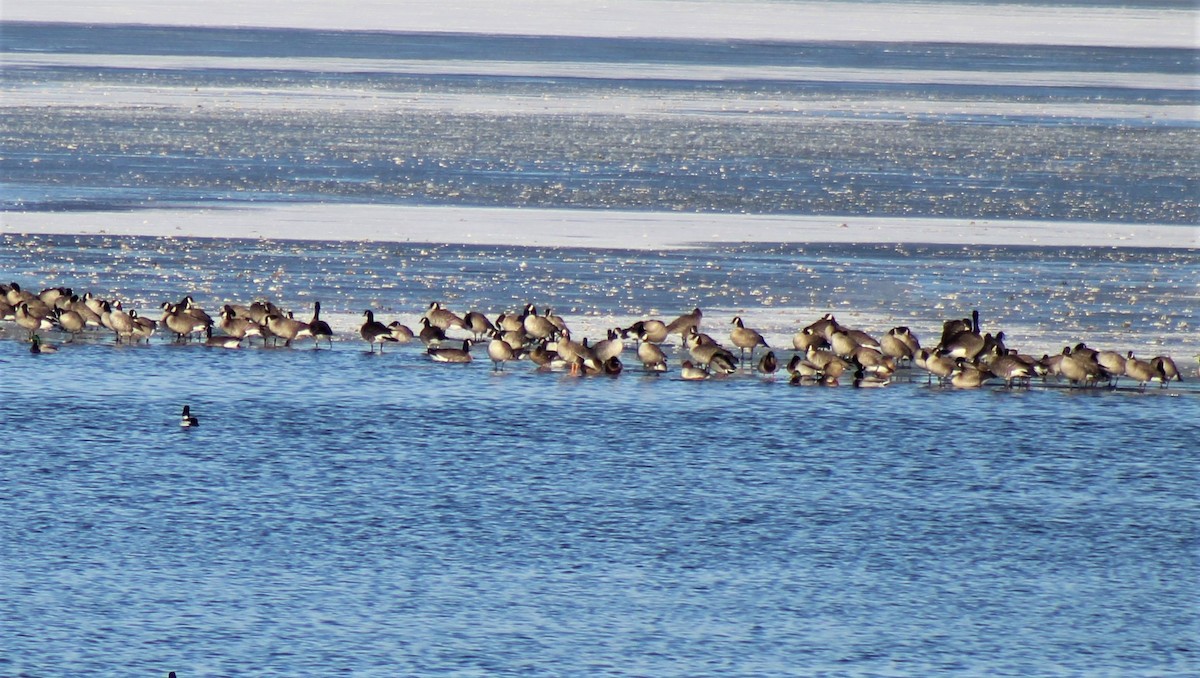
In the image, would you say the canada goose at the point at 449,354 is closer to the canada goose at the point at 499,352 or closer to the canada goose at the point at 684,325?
the canada goose at the point at 499,352

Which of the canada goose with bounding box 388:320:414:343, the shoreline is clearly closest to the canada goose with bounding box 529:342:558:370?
the canada goose with bounding box 388:320:414:343

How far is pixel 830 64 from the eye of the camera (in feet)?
165

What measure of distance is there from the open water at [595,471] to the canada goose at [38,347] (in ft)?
0.55

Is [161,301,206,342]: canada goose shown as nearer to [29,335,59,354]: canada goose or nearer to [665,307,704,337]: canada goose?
[29,335,59,354]: canada goose

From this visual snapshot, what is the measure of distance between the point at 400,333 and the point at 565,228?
21.6 feet

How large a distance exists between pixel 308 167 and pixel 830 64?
24513 millimetres

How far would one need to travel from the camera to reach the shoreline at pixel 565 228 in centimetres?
2181

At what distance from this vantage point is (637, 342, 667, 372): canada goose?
15.6 meters

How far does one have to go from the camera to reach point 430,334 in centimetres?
1614

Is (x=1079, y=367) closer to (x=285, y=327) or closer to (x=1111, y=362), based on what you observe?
(x=1111, y=362)

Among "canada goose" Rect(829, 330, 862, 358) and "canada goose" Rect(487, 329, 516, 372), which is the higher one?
"canada goose" Rect(829, 330, 862, 358)

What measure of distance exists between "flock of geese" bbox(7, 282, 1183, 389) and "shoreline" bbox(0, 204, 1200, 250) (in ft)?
15.3

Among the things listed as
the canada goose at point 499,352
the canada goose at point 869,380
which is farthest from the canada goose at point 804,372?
the canada goose at point 499,352

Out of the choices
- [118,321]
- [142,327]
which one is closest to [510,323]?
[142,327]
